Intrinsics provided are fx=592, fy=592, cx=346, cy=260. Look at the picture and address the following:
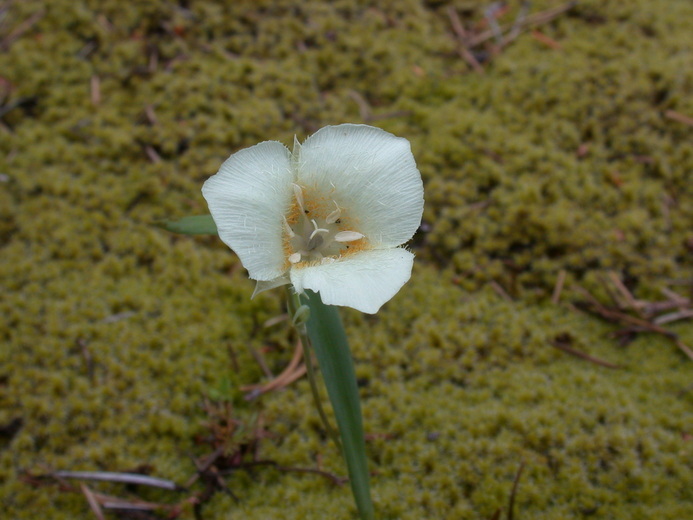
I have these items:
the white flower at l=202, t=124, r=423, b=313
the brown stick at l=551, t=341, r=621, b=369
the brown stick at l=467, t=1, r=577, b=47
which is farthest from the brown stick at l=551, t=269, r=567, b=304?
the brown stick at l=467, t=1, r=577, b=47

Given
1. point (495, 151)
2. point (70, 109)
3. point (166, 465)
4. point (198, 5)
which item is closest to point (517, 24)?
point (495, 151)

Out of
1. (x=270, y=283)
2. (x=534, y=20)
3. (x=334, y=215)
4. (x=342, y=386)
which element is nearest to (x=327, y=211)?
(x=334, y=215)

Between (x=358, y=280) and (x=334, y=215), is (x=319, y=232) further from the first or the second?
(x=358, y=280)

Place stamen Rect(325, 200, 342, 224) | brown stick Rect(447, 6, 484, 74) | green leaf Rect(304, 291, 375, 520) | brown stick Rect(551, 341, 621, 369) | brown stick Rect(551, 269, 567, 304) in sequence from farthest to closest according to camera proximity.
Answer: brown stick Rect(447, 6, 484, 74)
brown stick Rect(551, 269, 567, 304)
brown stick Rect(551, 341, 621, 369)
stamen Rect(325, 200, 342, 224)
green leaf Rect(304, 291, 375, 520)

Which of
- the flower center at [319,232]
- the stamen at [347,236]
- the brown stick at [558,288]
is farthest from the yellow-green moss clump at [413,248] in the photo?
the stamen at [347,236]

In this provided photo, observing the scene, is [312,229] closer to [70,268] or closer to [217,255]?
[217,255]

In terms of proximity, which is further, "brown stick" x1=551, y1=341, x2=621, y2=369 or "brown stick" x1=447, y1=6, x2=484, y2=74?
"brown stick" x1=447, y1=6, x2=484, y2=74

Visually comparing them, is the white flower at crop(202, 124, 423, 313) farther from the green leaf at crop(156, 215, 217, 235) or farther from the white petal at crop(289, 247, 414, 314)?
the green leaf at crop(156, 215, 217, 235)
